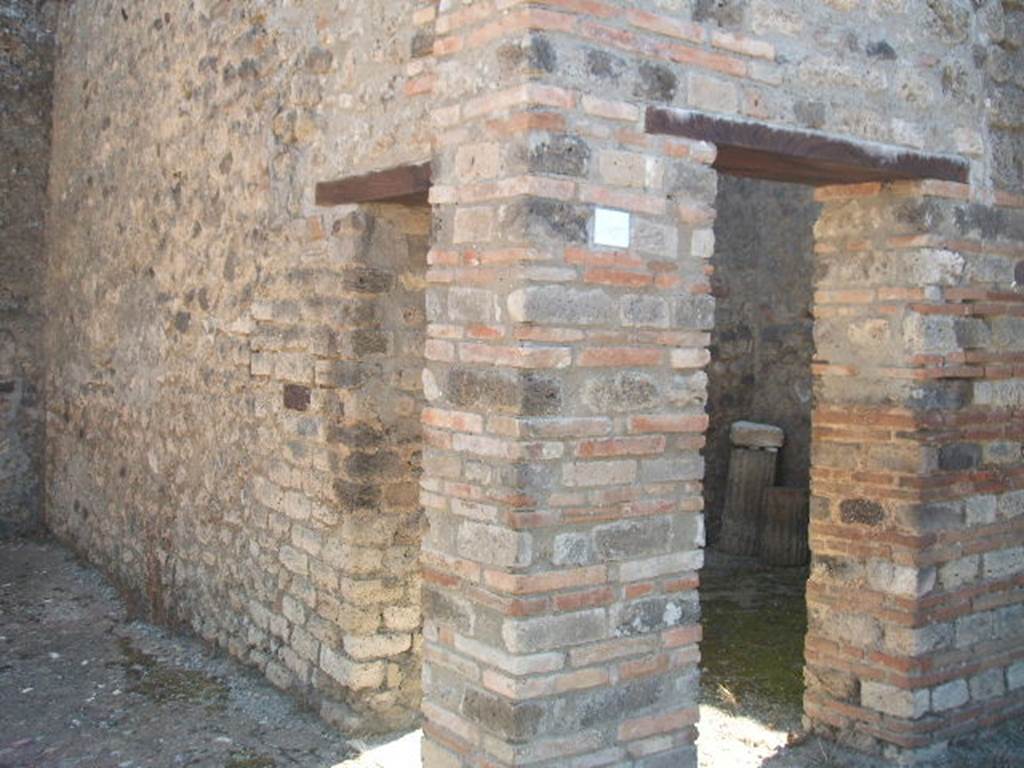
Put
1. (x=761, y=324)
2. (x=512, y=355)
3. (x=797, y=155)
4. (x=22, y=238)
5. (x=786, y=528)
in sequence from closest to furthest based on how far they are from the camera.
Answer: (x=512, y=355), (x=797, y=155), (x=786, y=528), (x=22, y=238), (x=761, y=324)

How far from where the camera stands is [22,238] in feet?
27.5

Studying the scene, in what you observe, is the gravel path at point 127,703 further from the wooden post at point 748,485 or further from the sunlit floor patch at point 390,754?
the wooden post at point 748,485

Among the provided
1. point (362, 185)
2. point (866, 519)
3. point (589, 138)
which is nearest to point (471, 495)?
point (589, 138)

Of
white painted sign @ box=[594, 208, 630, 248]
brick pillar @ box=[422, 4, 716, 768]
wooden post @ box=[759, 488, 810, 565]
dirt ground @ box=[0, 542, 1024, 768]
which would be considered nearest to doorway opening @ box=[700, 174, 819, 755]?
wooden post @ box=[759, 488, 810, 565]

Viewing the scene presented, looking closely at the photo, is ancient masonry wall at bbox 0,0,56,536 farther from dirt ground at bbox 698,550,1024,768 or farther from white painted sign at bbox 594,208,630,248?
white painted sign at bbox 594,208,630,248

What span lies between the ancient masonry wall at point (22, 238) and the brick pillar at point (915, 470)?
6288mm

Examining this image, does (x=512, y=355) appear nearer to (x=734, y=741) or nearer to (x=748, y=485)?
(x=734, y=741)

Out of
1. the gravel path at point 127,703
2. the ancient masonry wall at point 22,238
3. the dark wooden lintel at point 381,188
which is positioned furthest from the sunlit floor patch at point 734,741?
the ancient masonry wall at point 22,238

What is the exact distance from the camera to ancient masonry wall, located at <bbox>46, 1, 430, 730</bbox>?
4613 mm

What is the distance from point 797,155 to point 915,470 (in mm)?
1323

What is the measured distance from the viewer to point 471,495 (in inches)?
139

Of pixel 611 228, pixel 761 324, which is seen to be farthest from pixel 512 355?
pixel 761 324

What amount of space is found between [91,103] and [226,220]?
2.73 metres

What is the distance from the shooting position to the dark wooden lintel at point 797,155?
3.59 m
